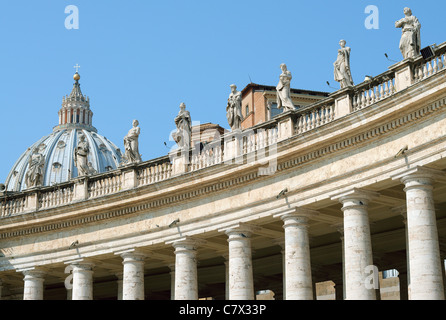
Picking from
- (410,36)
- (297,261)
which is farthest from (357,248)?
(410,36)

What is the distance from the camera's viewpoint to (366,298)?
1425 inches

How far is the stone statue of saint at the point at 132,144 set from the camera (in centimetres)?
4922

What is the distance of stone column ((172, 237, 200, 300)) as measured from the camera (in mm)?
43562

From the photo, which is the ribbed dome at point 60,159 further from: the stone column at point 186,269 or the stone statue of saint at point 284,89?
the stone statue of saint at point 284,89

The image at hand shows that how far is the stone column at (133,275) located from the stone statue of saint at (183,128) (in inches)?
251

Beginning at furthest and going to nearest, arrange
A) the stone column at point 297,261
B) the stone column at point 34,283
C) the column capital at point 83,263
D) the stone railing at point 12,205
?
1. the stone railing at point 12,205
2. the stone column at point 34,283
3. the column capital at point 83,263
4. the stone column at point 297,261

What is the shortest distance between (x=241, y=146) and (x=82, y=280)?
12482 millimetres

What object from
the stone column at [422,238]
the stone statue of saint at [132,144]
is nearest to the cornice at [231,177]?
the stone column at [422,238]

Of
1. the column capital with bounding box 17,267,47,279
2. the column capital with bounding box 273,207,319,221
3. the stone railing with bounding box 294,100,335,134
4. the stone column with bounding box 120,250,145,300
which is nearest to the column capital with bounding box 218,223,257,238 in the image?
the column capital with bounding box 273,207,319,221

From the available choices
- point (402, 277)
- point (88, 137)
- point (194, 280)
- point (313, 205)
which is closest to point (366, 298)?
point (313, 205)

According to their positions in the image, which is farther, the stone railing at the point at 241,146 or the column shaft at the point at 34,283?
the column shaft at the point at 34,283

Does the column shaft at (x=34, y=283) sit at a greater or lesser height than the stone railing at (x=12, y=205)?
lesser

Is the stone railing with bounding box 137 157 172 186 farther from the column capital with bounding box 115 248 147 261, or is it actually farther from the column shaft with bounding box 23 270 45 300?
the column shaft with bounding box 23 270 45 300

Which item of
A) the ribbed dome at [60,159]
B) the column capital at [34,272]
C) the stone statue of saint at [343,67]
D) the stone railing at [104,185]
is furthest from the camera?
the ribbed dome at [60,159]
